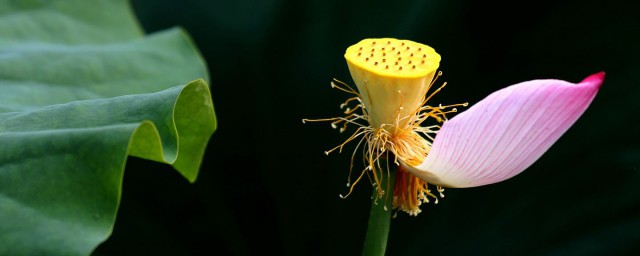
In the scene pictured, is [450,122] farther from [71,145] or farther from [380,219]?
[71,145]

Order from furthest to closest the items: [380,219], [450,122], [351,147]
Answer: [351,147], [380,219], [450,122]

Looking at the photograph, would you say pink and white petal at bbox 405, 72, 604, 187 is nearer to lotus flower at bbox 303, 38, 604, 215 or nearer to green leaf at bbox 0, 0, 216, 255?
lotus flower at bbox 303, 38, 604, 215

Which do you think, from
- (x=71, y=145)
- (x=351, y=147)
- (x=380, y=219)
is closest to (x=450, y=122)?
(x=380, y=219)

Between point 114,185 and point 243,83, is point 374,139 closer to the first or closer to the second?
point 114,185

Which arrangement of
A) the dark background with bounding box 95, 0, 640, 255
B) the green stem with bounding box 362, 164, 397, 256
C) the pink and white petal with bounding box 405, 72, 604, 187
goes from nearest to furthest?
the pink and white petal with bounding box 405, 72, 604, 187 < the green stem with bounding box 362, 164, 397, 256 < the dark background with bounding box 95, 0, 640, 255

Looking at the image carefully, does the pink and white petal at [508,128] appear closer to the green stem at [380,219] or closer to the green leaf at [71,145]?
the green stem at [380,219]

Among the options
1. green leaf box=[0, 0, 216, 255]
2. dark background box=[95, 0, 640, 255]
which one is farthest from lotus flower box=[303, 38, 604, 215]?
dark background box=[95, 0, 640, 255]
